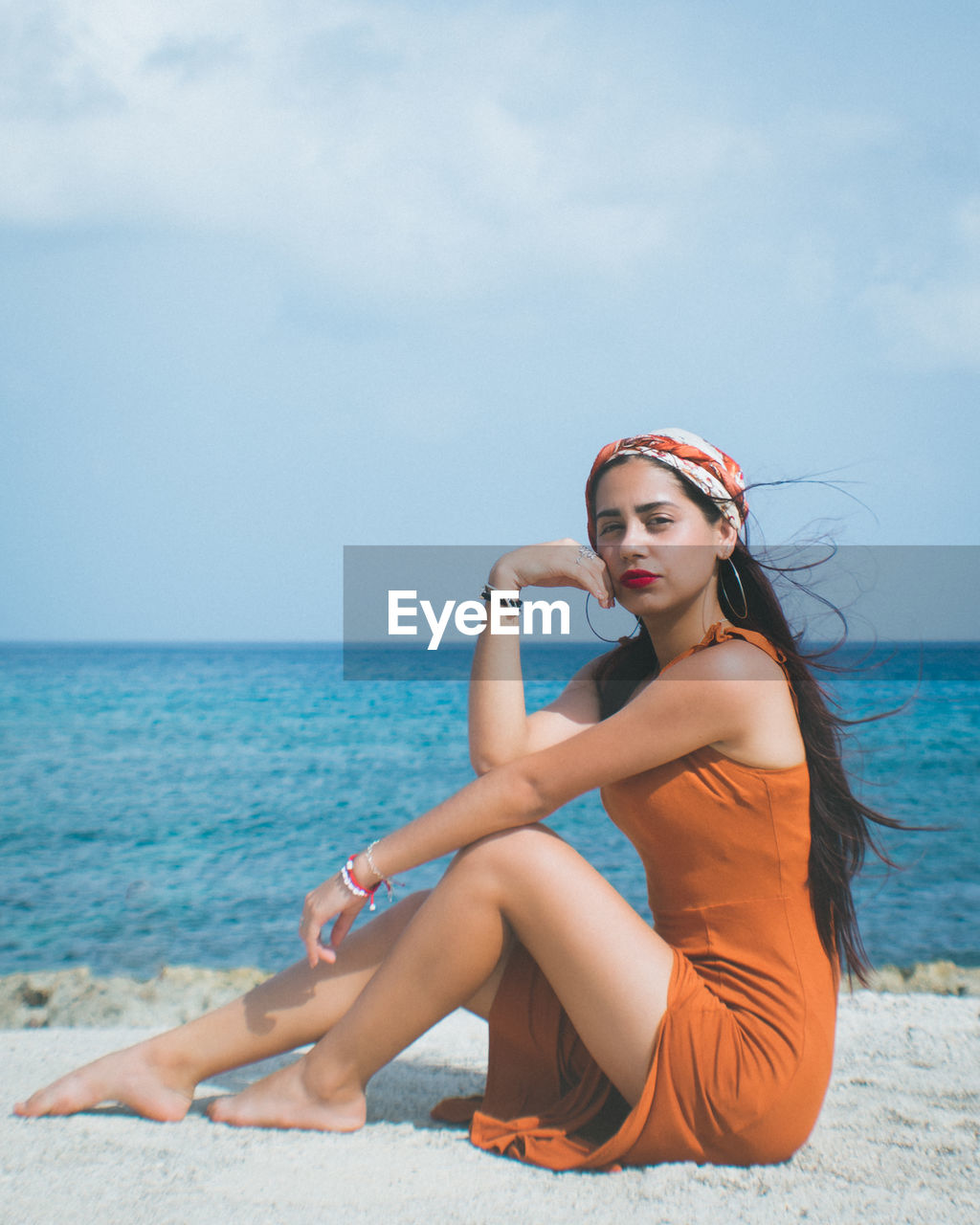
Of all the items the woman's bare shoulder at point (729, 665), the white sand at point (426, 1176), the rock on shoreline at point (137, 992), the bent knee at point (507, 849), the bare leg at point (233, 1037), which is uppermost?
the woman's bare shoulder at point (729, 665)

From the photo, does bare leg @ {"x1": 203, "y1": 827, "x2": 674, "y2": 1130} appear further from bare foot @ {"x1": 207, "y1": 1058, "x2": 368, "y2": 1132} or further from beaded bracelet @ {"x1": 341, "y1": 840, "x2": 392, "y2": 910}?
beaded bracelet @ {"x1": 341, "y1": 840, "x2": 392, "y2": 910}

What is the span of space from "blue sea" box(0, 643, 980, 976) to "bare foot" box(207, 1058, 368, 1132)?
1.44 m

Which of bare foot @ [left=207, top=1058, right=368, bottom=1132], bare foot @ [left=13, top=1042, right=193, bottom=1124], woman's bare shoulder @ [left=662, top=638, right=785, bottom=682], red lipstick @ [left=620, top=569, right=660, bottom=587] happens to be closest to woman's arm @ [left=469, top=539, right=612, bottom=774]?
red lipstick @ [left=620, top=569, right=660, bottom=587]

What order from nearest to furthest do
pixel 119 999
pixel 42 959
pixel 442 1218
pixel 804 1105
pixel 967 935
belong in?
pixel 442 1218 < pixel 804 1105 < pixel 119 999 < pixel 42 959 < pixel 967 935

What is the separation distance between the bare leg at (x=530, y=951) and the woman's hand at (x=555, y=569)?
660 millimetres

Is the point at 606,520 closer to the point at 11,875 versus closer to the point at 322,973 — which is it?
the point at 322,973

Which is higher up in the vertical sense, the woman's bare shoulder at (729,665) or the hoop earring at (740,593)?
the hoop earring at (740,593)

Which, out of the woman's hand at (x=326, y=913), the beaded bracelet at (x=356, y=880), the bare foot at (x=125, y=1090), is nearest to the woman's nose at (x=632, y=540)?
the beaded bracelet at (x=356, y=880)

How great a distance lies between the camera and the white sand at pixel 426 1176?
6.66 feet

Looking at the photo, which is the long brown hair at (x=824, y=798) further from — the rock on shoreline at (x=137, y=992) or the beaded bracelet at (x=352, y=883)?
the rock on shoreline at (x=137, y=992)

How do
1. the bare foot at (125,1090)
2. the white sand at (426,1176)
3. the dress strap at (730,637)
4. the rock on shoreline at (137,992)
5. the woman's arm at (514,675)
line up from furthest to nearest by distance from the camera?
the rock on shoreline at (137,992) < the woman's arm at (514,675) < the bare foot at (125,1090) < the dress strap at (730,637) < the white sand at (426,1176)

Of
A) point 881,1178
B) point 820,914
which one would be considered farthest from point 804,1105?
point 820,914

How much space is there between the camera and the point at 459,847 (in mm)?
2385

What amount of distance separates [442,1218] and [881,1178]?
3.21 ft
